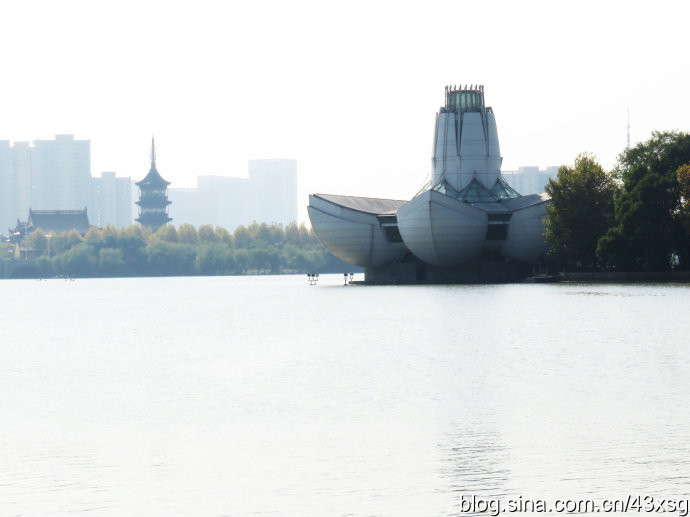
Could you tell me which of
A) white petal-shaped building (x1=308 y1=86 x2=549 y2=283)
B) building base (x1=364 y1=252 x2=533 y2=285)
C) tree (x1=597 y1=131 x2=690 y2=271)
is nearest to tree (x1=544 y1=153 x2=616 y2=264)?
tree (x1=597 y1=131 x2=690 y2=271)

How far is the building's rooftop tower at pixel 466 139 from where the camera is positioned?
116062mm

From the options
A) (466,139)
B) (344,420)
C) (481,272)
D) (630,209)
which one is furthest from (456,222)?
(344,420)

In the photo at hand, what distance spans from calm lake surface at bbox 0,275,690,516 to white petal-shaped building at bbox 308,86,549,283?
205ft

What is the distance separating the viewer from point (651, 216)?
78.5 m

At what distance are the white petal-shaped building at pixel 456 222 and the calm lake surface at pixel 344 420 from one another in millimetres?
62411

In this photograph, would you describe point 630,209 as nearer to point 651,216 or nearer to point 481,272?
point 651,216

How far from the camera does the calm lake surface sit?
1370cm

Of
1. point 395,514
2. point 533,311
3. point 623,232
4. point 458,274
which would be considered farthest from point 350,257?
point 395,514

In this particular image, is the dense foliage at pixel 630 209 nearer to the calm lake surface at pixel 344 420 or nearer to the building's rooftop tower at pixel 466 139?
the building's rooftop tower at pixel 466 139

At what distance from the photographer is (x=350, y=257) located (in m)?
118

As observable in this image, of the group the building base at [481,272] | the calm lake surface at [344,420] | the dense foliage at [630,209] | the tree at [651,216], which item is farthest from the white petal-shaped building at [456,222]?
the calm lake surface at [344,420]

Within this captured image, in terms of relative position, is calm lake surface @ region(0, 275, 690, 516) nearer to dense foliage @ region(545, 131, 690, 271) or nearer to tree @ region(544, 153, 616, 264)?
dense foliage @ region(545, 131, 690, 271)

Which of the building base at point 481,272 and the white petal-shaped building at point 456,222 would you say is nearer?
the white petal-shaped building at point 456,222

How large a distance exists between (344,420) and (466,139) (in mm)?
97938
